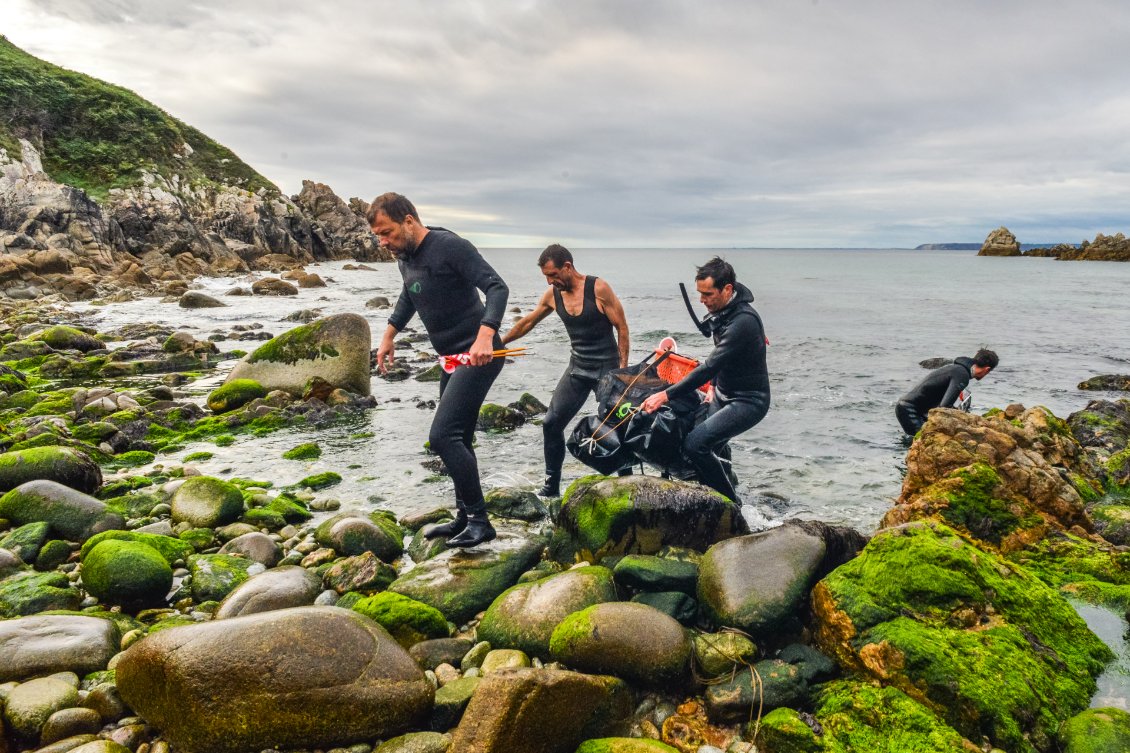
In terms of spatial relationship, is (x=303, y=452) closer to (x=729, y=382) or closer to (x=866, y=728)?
(x=729, y=382)

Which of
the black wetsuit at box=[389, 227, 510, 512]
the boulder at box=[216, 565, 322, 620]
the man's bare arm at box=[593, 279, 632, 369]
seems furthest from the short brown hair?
the boulder at box=[216, 565, 322, 620]

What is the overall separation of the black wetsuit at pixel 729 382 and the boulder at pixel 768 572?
79.1 inches

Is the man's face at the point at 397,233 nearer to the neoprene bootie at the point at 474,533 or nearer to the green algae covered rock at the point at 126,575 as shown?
the neoprene bootie at the point at 474,533

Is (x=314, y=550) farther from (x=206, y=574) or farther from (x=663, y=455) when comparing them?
(x=663, y=455)

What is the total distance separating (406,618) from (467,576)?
724 mm

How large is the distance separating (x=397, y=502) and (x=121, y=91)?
285 feet

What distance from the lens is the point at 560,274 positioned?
273 inches

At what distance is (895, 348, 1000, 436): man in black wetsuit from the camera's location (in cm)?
944

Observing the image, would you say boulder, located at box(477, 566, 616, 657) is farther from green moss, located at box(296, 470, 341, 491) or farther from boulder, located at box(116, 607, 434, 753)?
green moss, located at box(296, 470, 341, 491)

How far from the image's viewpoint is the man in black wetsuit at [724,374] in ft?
20.9

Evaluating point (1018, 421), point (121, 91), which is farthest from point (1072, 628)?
point (121, 91)

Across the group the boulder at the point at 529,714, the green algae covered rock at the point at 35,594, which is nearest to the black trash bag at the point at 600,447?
the boulder at the point at 529,714

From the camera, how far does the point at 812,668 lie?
365 cm

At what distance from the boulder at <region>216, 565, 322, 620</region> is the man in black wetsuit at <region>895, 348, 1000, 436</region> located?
8.66 m
